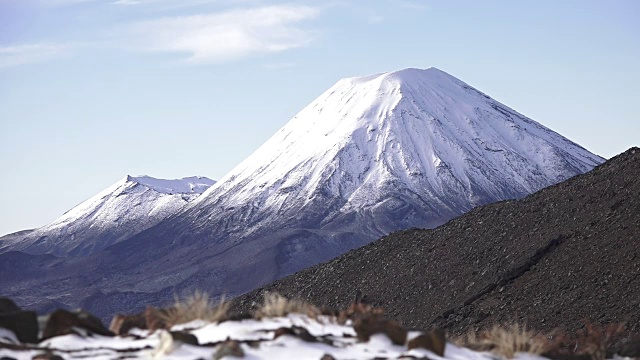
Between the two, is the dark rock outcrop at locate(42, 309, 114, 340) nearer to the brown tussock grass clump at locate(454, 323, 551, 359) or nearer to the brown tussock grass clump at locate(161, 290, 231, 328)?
the brown tussock grass clump at locate(161, 290, 231, 328)

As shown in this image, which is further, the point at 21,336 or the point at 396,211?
the point at 396,211

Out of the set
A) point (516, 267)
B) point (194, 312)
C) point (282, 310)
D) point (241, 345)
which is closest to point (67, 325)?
point (194, 312)

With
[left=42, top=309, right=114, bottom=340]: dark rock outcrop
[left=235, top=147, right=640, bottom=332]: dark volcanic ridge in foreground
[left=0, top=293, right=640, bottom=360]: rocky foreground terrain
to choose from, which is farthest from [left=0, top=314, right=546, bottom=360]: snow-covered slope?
[left=235, top=147, right=640, bottom=332]: dark volcanic ridge in foreground

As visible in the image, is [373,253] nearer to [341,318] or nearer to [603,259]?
[603,259]

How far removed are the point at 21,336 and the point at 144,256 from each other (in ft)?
602

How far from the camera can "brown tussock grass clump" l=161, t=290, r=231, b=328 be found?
40.5 ft

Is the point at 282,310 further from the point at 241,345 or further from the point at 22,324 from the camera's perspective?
the point at 22,324

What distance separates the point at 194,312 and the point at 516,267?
29.6m

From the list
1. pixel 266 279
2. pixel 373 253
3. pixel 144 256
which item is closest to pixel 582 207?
pixel 373 253

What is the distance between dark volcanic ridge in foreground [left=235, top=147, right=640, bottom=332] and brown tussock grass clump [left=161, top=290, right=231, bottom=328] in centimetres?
2038

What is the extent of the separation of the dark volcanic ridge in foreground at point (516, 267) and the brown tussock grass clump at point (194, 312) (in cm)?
2038

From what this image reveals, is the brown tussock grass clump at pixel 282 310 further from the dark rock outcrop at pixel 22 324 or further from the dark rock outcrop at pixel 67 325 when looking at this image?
the dark rock outcrop at pixel 22 324

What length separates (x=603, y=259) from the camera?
37312mm

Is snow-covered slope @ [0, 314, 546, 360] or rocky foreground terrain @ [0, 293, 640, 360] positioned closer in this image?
snow-covered slope @ [0, 314, 546, 360]
